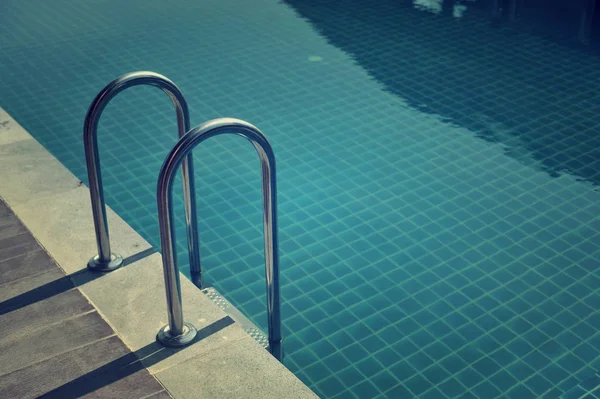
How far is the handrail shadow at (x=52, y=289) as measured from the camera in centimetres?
257

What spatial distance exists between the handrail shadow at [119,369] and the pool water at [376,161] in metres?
0.98

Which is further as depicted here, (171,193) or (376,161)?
(376,161)

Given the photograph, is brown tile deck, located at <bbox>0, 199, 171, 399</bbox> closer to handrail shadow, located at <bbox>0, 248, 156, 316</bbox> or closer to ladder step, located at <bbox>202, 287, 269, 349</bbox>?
handrail shadow, located at <bbox>0, 248, 156, 316</bbox>

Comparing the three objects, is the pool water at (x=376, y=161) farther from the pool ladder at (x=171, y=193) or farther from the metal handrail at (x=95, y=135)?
the metal handrail at (x=95, y=135)

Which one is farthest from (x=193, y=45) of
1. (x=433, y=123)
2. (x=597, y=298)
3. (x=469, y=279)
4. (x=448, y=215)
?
(x=597, y=298)

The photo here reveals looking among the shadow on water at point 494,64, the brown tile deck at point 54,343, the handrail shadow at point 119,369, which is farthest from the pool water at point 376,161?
the brown tile deck at point 54,343

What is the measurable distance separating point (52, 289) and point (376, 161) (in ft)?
8.95

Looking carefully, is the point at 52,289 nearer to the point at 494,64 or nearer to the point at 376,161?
the point at 376,161

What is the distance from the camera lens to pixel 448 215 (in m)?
4.36

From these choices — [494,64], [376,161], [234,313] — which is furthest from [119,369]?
[494,64]

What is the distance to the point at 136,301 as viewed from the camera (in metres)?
2.58

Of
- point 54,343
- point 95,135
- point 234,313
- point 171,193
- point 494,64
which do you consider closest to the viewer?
point 171,193

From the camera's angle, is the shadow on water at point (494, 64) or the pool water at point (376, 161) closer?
the pool water at point (376, 161)

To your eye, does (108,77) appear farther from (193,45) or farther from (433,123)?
(433,123)
